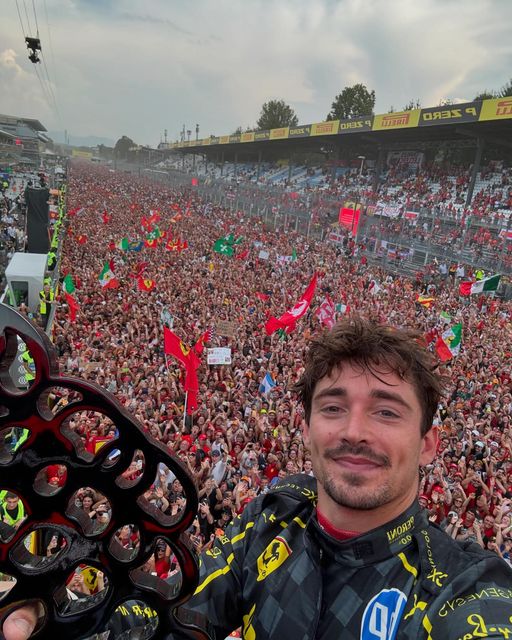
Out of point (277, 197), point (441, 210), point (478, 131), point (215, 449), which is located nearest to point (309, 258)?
point (441, 210)

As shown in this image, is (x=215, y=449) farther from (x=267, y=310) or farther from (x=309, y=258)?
(x=309, y=258)

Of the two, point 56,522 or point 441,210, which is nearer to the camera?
point 56,522

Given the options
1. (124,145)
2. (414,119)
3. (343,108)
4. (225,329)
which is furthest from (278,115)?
(124,145)

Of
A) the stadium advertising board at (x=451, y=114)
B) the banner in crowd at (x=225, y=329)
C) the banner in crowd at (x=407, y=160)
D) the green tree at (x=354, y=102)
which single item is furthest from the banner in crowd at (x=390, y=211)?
the green tree at (x=354, y=102)

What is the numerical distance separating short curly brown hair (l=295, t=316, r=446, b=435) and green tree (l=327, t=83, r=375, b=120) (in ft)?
223

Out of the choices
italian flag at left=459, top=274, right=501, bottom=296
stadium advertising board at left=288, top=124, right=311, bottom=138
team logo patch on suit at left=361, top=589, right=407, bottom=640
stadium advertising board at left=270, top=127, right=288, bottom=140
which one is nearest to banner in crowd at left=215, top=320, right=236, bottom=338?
italian flag at left=459, top=274, right=501, bottom=296

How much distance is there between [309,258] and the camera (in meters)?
22.6

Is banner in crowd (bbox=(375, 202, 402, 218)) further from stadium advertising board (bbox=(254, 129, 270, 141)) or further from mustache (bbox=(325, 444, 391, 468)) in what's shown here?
stadium advertising board (bbox=(254, 129, 270, 141))

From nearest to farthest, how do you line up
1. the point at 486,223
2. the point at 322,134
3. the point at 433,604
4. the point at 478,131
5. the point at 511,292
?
the point at 433,604 < the point at 511,292 < the point at 486,223 < the point at 478,131 < the point at 322,134

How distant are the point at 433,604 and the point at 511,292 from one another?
1947 cm

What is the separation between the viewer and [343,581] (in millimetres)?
1421

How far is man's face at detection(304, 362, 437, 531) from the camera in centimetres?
140

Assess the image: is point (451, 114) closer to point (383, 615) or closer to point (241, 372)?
point (241, 372)

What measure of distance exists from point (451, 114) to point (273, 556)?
98.5 ft
